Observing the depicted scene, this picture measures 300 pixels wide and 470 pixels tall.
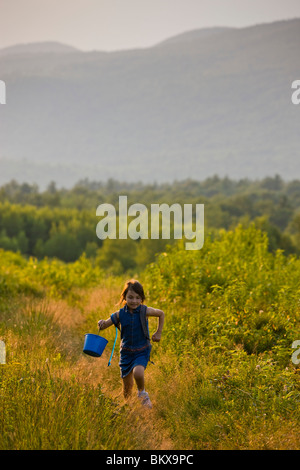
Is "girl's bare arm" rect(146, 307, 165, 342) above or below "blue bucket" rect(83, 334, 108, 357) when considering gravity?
above

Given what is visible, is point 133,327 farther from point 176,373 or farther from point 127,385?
point 176,373

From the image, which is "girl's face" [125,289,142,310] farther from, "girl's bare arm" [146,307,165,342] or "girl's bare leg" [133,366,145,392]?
"girl's bare leg" [133,366,145,392]

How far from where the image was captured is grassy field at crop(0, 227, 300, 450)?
427cm

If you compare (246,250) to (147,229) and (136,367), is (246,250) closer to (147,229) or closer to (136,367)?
(136,367)

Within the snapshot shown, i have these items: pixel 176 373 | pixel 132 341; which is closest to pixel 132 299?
pixel 132 341

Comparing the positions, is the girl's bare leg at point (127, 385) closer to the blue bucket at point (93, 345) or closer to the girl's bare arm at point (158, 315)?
the blue bucket at point (93, 345)

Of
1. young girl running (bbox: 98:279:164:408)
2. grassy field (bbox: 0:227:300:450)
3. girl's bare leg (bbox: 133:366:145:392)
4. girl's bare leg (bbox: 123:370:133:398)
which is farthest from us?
girl's bare leg (bbox: 123:370:133:398)

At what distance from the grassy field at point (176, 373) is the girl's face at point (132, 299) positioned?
2.74 feet

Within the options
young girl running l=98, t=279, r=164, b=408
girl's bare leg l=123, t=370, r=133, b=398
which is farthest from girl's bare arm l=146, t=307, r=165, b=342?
girl's bare leg l=123, t=370, r=133, b=398

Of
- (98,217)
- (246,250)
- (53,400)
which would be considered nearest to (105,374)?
(53,400)

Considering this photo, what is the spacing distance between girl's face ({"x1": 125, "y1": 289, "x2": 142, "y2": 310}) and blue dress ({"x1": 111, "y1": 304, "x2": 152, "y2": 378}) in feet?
0.29

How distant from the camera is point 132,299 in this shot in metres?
5.40
